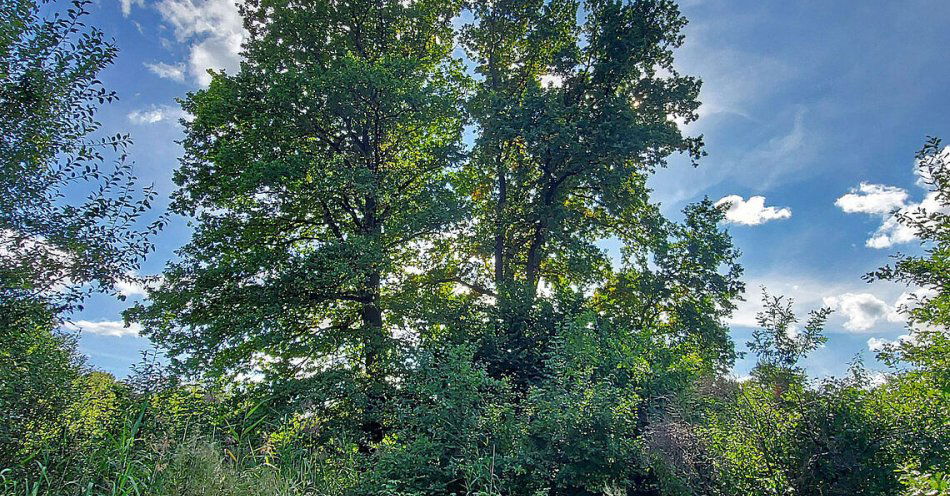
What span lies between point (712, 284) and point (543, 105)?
243 inches

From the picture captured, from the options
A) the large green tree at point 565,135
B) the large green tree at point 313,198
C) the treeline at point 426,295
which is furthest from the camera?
the large green tree at point 565,135

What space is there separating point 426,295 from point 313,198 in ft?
11.8

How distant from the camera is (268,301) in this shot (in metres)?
11.4

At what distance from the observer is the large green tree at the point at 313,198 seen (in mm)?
11297

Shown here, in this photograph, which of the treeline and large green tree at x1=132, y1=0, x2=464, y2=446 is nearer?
the treeline

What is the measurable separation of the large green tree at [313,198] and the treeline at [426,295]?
3.0 inches

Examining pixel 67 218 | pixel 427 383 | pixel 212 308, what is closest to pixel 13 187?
pixel 67 218

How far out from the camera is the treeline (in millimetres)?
5668

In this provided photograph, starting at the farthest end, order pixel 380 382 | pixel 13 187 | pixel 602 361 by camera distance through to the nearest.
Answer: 1. pixel 380 382
2. pixel 602 361
3. pixel 13 187

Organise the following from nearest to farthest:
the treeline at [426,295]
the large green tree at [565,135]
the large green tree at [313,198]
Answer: the treeline at [426,295], the large green tree at [313,198], the large green tree at [565,135]

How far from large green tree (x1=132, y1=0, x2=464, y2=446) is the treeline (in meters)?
0.08

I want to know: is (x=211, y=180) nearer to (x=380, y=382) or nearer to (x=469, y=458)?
(x=380, y=382)

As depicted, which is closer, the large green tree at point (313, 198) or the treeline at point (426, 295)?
the treeline at point (426, 295)

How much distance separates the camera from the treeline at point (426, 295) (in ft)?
18.6
